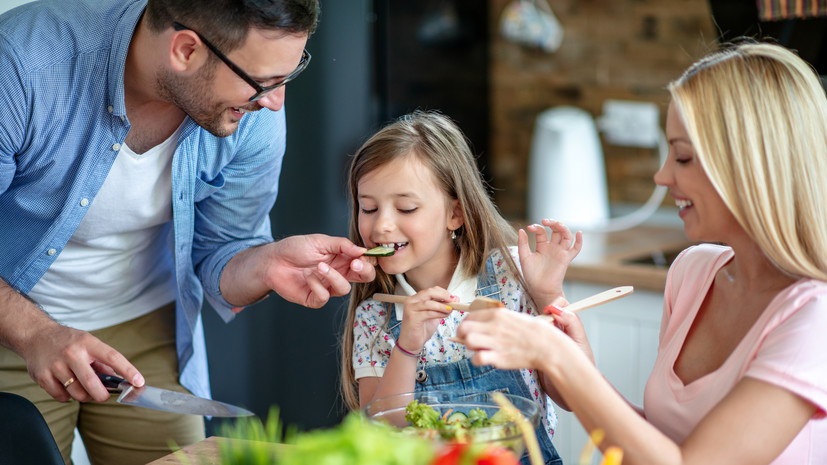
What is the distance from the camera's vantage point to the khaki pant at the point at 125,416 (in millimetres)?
1835

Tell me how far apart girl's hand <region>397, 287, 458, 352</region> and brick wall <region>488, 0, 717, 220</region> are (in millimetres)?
1811

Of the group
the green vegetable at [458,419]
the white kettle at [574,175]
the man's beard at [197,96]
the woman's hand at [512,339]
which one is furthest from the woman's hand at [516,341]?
the white kettle at [574,175]

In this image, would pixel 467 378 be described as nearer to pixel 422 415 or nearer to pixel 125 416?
pixel 422 415

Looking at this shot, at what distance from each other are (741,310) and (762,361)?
0.60ft

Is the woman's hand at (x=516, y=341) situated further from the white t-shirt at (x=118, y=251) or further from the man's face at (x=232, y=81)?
the white t-shirt at (x=118, y=251)

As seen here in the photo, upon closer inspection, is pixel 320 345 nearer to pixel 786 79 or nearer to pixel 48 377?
pixel 48 377

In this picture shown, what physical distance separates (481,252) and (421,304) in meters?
0.34

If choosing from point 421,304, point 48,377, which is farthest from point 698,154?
point 48,377

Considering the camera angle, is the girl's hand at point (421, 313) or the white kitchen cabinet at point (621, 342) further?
the white kitchen cabinet at point (621, 342)

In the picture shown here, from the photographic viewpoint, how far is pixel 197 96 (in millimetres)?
1599

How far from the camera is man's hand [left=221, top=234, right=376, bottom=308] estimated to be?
5.28 feet

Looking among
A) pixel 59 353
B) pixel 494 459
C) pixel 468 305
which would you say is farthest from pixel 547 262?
pixel 59 353

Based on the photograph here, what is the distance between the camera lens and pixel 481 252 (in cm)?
171

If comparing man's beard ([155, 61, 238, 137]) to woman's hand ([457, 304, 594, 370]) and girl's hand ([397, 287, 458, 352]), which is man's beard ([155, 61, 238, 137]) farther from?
woman's hand ([457, 304, 594, 370])
